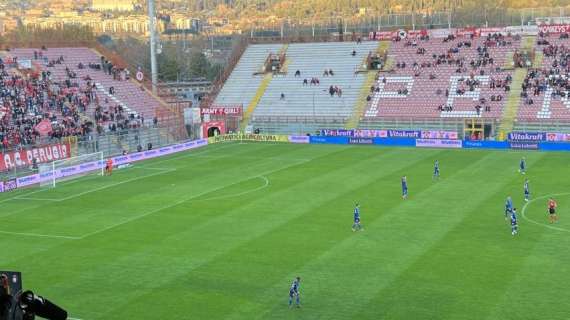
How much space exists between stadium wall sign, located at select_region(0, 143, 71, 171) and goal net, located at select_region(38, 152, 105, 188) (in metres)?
1.99

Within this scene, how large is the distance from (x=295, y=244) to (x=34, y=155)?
28.9 meters

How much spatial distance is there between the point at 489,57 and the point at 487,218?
4613cm

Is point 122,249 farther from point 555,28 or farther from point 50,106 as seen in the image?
point 555,28

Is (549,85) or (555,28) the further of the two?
(555,28)

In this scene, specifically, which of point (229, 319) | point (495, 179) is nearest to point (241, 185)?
point (495, 179)

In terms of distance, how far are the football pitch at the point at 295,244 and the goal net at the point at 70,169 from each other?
1577 mm

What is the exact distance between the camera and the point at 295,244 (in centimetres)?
3186

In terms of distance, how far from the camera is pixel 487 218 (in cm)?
3619

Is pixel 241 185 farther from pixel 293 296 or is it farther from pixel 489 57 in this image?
pixel 489 57

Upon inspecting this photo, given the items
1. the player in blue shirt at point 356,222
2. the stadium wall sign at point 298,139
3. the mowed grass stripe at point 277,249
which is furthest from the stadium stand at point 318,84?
the player in blue shirt at point 356,222

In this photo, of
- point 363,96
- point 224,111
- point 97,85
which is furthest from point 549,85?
point 97,85

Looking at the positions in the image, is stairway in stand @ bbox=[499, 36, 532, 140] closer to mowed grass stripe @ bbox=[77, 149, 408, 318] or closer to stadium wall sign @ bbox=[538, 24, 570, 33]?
stadium wall sign @ bbox=[538, 24, 570, 33]

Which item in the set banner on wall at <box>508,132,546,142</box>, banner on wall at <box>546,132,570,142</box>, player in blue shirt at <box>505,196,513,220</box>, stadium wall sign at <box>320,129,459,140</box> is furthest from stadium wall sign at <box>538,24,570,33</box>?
player in blue shirt at <box>505,196,513,220</box>

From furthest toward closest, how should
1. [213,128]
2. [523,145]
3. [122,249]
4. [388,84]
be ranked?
1. [388,84]
2. [213,128]
3. [523,145]
4. [122,249]
